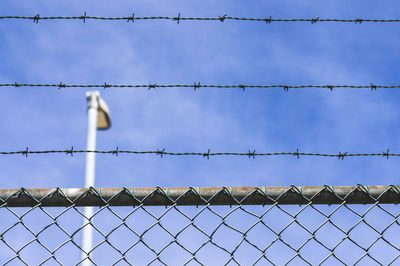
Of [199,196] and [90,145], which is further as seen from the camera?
[90,145]

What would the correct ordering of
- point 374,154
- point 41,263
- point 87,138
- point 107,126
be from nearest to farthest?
1. point 41,263
2. point 374,154
3. point 87,138
4. point 107,126

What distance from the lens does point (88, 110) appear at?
12625 millimetres

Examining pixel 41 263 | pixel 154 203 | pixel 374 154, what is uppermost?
pixel 374 154

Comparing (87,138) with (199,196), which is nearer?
(199,196)

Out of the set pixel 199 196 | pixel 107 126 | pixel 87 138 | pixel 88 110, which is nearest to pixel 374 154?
pixel 199 196

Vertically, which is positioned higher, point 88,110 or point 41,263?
point 88,110

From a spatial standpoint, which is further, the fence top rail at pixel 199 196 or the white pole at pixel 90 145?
the white pole at pixel 90 145

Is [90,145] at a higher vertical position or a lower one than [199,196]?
lower

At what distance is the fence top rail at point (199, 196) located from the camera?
255cm

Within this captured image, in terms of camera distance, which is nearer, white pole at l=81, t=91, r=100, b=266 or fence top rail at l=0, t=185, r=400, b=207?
fence top rail at l=0, t=185, r=400, b=207

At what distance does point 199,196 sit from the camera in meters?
2.58

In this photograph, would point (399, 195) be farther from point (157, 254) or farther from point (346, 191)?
point (157, 254)

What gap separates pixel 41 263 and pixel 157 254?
49cm

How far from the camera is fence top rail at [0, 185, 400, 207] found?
8.36 ft
